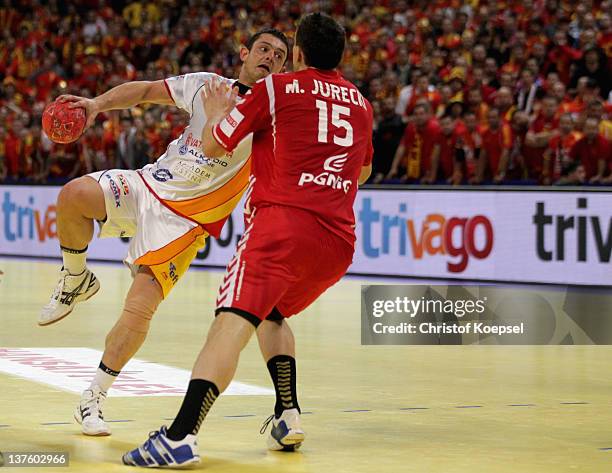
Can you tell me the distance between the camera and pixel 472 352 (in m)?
10.8

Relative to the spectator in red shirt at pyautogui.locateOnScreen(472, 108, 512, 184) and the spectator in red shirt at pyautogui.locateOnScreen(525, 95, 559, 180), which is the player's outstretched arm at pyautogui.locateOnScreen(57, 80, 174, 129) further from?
the spectator in red shirt at pyautogui.locateOnScreen(472, 108, 512, 184)

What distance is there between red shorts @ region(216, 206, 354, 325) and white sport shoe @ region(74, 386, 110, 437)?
122cm

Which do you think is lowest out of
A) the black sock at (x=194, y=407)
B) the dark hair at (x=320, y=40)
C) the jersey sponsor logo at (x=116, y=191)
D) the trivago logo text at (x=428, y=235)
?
the trivago logo text at (x=428, y=235)

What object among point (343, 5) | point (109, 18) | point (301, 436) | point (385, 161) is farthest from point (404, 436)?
point (109, 18)

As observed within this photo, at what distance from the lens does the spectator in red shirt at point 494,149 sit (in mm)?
17125

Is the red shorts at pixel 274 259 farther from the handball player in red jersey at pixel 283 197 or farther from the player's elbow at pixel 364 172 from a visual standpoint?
the player's elbow at pixel 364 172

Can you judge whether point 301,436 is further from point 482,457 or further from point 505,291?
point 505,291

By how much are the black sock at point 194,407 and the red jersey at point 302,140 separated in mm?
946

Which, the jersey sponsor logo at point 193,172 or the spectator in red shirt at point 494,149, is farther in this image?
the spectator in red shirt at point 494,149

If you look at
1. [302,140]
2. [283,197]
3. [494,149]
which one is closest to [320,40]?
[302,140]

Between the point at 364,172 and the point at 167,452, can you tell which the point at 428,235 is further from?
the point at 167,452

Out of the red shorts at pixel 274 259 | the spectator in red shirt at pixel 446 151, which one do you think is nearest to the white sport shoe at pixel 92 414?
the red shorts at pixel 274 259

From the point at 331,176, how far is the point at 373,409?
2.16 meters

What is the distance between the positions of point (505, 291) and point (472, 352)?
4.93 meters
